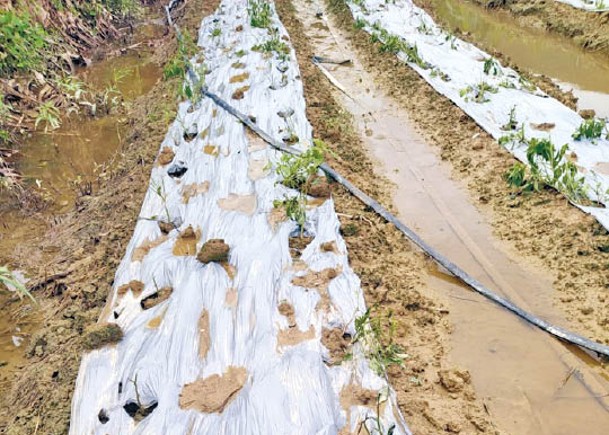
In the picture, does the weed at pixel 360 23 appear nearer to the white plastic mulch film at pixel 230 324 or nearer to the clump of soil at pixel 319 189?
the white plastic mulch film at pixel 230 324

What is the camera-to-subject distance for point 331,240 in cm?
303

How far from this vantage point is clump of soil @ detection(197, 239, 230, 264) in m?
2.84

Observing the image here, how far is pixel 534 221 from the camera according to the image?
3355mm

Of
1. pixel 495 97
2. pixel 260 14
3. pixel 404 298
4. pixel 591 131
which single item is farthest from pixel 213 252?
pixel 260 14

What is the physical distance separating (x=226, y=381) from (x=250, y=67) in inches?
180

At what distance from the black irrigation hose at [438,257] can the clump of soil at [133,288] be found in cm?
172

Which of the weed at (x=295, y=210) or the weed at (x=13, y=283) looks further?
the weed at (x=295, y=210)

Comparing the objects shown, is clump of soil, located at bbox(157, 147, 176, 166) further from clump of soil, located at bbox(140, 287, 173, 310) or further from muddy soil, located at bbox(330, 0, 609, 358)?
muddy soil, located at bbox(330, 0, 609, 358)

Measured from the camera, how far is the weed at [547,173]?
3.34 m

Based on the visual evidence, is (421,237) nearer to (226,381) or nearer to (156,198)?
(226,381)

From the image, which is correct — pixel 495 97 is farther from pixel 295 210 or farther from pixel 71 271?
pixel 71 271

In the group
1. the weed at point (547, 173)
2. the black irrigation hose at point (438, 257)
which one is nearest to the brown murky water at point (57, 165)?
the black irrigation hose at point (438, 257)

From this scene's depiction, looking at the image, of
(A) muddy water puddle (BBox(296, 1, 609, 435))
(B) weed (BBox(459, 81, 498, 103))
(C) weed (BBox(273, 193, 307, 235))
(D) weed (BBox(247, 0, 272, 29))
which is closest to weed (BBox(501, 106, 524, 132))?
(B) weed (BBox(459, 81, 498, 103))

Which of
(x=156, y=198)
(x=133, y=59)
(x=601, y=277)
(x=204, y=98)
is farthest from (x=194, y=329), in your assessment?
(x=133, y=59)
